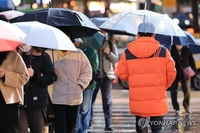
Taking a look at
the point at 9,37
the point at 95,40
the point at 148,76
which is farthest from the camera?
the point at 95,40

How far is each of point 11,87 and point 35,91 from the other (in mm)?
719

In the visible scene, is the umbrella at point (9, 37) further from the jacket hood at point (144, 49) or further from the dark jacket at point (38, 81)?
the jacket hood at point (144, 49)

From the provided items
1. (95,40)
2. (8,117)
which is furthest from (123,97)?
(8,117)

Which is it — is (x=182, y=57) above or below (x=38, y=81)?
below

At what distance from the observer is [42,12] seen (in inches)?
317

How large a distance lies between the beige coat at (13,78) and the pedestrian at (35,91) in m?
0.52

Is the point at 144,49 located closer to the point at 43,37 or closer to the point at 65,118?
the point at 43,37

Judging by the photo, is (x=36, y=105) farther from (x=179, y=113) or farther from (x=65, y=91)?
(x=179, y=113)

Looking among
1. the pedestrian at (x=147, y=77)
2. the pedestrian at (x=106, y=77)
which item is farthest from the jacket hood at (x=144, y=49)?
the pedestrian at (x=106, y=77)

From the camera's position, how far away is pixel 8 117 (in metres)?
6.28

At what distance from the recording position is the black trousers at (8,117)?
623cm

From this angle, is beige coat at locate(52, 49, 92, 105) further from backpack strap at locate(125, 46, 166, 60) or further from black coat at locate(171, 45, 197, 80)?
black coat at locate(171, 45, 197, 80)

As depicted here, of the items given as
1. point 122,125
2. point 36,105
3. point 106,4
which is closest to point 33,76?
point 36,105

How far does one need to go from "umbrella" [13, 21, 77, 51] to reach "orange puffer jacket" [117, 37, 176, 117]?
902 millimetres
